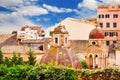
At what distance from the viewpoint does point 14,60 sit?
152 ft

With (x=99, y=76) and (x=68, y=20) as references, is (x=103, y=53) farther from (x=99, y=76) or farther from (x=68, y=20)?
(x=99, y=76)

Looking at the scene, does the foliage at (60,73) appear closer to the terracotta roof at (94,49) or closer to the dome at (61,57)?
the dome at (61,57)

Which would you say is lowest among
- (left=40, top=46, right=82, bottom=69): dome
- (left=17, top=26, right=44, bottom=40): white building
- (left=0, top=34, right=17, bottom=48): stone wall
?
(left=40, top=46, right=82, bottom=69): dome

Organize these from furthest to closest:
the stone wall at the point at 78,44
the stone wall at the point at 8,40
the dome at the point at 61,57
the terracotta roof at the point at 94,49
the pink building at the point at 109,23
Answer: the pink building at the point at 109,23 < the stone wall at the point at 8,40 < the stone wall at the point at 78,44 < the terracotta roof at the point at 94,49 < the dome at the point at 61,57

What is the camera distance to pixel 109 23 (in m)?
62.4

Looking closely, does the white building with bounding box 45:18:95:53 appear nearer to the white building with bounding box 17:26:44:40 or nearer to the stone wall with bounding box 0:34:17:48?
the white building with bounding box 17:26:44:40

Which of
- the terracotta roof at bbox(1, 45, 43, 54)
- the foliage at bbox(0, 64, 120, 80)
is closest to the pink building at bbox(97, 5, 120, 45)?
the terracotta roof at bbox(1, 45, 43, 54)

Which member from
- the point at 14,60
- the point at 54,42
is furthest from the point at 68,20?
the point at 54,42

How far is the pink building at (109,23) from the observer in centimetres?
6175

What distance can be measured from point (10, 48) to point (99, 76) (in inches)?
1390

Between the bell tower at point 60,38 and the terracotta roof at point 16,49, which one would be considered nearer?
the bell tower at point 60,38

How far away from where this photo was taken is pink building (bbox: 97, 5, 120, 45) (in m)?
61.8

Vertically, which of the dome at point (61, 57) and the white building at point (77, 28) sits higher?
the white building at point (77, 28)

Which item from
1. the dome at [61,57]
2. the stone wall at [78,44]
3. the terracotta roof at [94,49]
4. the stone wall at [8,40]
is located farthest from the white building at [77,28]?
the dome at [61,57]
